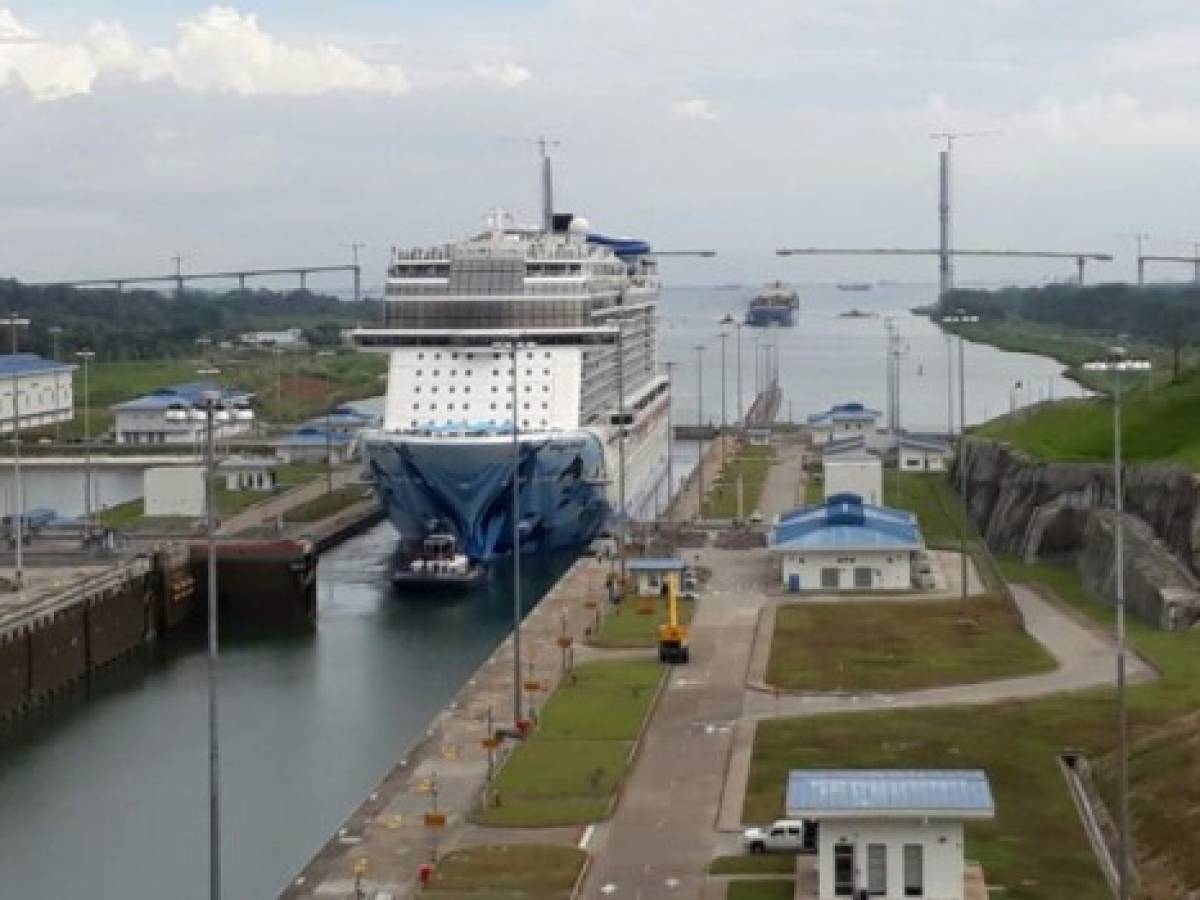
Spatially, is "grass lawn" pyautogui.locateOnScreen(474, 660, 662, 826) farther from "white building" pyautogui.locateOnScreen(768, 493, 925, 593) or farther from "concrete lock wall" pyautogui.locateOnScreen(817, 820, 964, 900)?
"white building" pyautogui.locateOnScreen(768, 493, 925, 593)

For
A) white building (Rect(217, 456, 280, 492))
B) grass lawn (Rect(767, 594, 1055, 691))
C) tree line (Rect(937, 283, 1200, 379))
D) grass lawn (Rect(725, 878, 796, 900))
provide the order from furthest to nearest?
tree line (Rect(937, 283, 1200, 379))
white building (Rect(217, 456, 280, 492))
grass lawn (Rect(767, 594, 1055, 691))
grass lawn (Rect(725, 878, 796, 900))

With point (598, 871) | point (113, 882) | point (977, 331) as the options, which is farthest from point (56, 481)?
point (977, 331)

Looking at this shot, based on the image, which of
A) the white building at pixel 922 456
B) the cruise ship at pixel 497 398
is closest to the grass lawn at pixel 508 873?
the cruise ship at pixel 497 398

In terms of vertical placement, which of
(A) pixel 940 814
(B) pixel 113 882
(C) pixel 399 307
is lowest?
(B) pixel 113 882

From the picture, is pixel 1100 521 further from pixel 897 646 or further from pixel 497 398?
pixel 497 398

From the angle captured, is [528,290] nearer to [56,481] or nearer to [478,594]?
[478,594]

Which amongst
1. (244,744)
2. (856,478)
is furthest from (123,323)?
(244,744)

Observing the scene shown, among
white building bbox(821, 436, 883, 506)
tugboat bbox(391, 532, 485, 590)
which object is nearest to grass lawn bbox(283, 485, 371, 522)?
tugboat bbox(391, 532, 485, 590)
